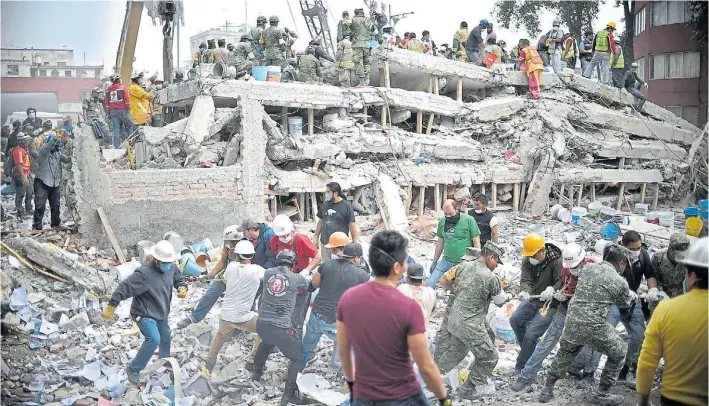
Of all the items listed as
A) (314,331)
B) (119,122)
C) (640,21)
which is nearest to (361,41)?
(119,122)

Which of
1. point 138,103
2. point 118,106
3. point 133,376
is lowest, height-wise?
point 133,376

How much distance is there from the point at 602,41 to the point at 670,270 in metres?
10.0

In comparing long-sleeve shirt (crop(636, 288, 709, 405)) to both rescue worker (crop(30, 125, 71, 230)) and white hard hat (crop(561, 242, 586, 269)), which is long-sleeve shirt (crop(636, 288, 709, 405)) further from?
rescue worker (crop(30, 125, 71, 230))

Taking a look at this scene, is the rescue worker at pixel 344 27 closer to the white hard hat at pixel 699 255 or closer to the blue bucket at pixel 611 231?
the blue bucket at pixel 611 231

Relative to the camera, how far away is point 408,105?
43.3 ft

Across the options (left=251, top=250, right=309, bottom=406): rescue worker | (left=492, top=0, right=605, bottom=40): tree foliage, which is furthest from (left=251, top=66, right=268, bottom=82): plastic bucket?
(left=492, top=0, right=605, bottom=40): tree foliage

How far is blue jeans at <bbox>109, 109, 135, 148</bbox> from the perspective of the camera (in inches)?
473

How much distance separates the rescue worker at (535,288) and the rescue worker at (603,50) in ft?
32.6

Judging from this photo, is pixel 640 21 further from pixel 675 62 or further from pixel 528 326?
pixel 528 326

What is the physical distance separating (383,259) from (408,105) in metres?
9.89

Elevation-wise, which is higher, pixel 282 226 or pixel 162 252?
pixel 282 226

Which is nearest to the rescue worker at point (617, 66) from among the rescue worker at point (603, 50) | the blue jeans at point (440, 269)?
the rescue worker at point (603, 50)

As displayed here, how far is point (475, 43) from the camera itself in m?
15.0

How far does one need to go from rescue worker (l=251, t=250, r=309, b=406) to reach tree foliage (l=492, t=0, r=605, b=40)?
20398mm
